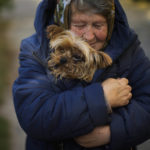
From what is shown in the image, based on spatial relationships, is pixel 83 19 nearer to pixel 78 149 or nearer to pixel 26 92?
pixel 26 92

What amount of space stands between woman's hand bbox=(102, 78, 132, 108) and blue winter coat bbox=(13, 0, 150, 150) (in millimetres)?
59

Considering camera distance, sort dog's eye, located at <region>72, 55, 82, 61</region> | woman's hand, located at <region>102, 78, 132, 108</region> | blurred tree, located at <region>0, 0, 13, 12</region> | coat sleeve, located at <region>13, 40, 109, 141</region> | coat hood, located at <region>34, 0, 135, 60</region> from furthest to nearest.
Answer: blurred tree, located at <region>0, 0, 13, 12</region>, coat hood, located at <region>34, 0, 135, 60</region>, dog's eye, located at <region>72, 55, 82, 61</region>, woman's hand, located at <region>102, 78, 132, 108</region>, coat sleeve, located at <region>13, 40, 109, 141</region>

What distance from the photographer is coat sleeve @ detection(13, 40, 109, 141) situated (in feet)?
6.61

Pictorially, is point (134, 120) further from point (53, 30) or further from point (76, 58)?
point (53, 30)

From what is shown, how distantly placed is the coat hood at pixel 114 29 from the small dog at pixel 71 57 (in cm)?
13

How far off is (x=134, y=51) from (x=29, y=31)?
21.0 feet

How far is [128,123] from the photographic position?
84.0 inches

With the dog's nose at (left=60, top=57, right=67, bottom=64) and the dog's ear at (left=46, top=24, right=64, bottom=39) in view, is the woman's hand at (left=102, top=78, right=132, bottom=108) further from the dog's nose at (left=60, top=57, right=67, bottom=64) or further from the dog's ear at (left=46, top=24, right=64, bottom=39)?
the dog's ear at (left=46, top=24, right=64, bottom=39)

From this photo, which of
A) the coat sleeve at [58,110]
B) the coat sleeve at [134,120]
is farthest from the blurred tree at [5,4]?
the coat sleeve at [134,120]

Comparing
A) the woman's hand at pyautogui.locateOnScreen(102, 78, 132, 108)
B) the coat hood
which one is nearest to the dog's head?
the coat hood

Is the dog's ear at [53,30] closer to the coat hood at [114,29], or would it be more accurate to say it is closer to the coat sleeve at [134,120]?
the coat hood at [114,29]

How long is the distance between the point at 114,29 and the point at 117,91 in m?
0.68

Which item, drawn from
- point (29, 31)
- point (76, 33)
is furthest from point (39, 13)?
point (29, 31)

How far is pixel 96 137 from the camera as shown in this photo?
2.13m
